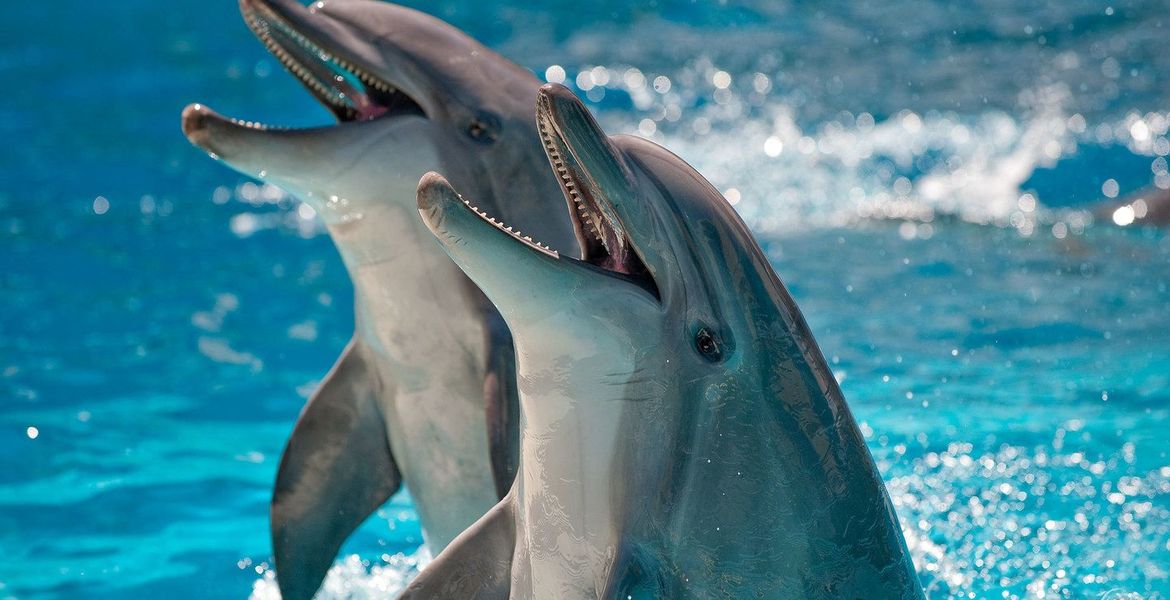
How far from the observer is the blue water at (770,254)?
6836 millimetres

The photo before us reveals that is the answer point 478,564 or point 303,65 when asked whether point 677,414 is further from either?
point 303,65

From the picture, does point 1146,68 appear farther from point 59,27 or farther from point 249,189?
point 59,27

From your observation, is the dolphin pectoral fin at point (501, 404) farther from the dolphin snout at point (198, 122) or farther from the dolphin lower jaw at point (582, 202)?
the dolphin lower jaw at point (582, 202)

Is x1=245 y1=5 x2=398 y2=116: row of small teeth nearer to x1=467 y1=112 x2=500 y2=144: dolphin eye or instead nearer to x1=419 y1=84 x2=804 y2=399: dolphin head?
x1=467 y1=112 x2=500 y2=144: dolphin eye

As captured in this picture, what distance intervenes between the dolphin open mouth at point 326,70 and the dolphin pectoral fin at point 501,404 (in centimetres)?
87

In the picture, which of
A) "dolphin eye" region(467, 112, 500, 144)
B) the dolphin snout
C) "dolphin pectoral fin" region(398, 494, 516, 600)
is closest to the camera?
"dolphin pectoral fin" region(398, 494, 516, 600)

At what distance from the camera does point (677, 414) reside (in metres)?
3.35

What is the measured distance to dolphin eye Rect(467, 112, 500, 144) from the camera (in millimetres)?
4934

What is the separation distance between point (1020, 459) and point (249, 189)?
29.5ft

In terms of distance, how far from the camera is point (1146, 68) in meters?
17.3

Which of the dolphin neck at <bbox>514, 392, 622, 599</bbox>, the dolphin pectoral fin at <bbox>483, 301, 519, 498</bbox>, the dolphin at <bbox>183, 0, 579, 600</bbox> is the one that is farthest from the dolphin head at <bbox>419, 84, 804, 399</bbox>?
the dolphin at <bbox>183, 0, 579, 600</bbox>

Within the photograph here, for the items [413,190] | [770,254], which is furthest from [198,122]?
[770,254]

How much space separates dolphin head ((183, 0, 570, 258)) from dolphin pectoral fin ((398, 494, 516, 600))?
1.49 meters

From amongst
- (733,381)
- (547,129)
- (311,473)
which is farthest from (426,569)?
(311,473)
